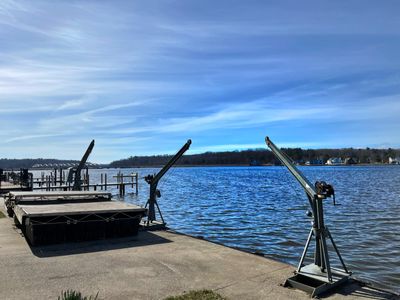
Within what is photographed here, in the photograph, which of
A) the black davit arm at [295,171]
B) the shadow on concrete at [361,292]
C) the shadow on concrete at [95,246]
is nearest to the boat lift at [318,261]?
the black davit arm at [295,171]

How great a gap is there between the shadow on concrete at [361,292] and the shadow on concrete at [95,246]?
17.2ft

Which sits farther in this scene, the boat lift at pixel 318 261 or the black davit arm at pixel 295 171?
the black davit arm at pixel 295 171

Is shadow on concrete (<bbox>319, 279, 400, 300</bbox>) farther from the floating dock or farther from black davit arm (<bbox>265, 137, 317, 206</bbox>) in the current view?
the floating dock

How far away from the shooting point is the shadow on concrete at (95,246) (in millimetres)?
9789

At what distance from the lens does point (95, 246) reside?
34.6 feet

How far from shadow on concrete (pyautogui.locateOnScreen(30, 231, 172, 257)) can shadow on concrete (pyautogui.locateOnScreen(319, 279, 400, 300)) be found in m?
5.25

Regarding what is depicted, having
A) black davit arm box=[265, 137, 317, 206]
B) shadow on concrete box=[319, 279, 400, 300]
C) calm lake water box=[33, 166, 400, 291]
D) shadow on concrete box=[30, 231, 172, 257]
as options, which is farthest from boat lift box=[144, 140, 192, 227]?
shadow on concrete box=[319, 279, 400, 300]

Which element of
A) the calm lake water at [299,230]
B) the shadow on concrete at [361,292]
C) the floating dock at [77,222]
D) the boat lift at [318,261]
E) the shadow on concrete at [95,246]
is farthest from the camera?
the calm lake water at [299,230]

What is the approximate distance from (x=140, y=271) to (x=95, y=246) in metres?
2.76

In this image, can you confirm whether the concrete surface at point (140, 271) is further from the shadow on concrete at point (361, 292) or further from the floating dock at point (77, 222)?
Result: the floating dock at point (77, 222)

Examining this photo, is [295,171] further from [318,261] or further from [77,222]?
[77,222]

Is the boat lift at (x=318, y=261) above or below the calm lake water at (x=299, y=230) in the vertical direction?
above

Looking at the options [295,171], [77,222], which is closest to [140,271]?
[77,222]

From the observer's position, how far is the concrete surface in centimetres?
698
